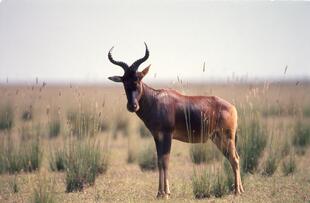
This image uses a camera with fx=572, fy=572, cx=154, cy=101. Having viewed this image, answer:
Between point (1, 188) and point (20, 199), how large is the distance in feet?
4.69

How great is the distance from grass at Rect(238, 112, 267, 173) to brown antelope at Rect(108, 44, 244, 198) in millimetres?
1982

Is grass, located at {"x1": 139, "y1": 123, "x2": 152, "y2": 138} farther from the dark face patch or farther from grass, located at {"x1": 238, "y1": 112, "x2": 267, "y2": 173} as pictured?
the dark face patch

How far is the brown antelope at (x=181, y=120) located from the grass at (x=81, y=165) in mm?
1866

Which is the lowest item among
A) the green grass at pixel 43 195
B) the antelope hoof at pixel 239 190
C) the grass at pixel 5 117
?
the antelope hoof at pixel 239 190

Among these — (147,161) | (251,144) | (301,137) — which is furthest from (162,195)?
(301,137)

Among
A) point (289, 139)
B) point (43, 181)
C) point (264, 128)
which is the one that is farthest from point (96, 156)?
point (289, 139)

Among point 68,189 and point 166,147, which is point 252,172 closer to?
point 166,147

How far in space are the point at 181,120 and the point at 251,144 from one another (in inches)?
115

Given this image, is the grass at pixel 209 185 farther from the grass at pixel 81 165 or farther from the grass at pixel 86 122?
the grass at pixel 86 122

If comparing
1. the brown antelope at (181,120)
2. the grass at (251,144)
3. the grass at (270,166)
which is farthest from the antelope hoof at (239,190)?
the grass at (270,166)

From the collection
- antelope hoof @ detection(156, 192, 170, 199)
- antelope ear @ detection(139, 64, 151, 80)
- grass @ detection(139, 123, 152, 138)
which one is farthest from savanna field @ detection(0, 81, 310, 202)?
grass @ detection(139, 123, 152, 138)

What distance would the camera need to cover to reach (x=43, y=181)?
11000 mm

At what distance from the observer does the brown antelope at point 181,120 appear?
12.6 m

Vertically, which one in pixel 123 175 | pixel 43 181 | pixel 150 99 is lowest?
pixel 123 175
